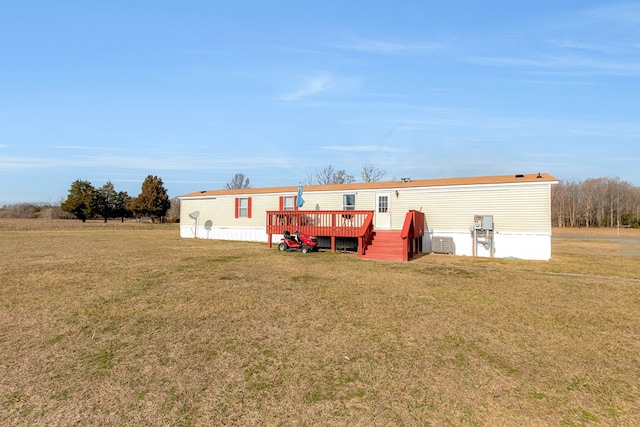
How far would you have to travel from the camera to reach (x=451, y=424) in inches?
114

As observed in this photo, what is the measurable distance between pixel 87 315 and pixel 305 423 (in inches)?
196

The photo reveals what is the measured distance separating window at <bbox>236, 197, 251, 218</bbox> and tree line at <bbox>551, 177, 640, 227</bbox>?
6194cm

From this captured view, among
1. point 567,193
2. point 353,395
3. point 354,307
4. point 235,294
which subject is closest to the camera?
point 353,395

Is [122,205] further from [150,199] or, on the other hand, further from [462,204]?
[462,204]

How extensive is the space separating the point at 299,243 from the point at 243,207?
7.78 metres

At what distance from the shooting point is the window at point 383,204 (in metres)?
17.7

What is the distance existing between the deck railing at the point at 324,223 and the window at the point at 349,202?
1.97 meters

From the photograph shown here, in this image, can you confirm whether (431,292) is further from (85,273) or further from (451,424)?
(85,273)

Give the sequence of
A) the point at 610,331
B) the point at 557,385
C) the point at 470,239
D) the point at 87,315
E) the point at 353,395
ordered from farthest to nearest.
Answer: the point at 470,239
the point at 87,315
the point at 610,331
the point at 557,385
the point at 353,395

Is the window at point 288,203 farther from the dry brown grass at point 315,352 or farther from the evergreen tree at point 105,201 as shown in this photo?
the evergreen tree at point 105,201

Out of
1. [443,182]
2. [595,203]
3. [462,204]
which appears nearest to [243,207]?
[443,182]

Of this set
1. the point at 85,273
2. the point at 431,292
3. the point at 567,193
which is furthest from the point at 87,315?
the point at 567,193

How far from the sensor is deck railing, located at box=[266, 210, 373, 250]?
15594 mm

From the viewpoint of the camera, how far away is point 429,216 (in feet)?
54.3
